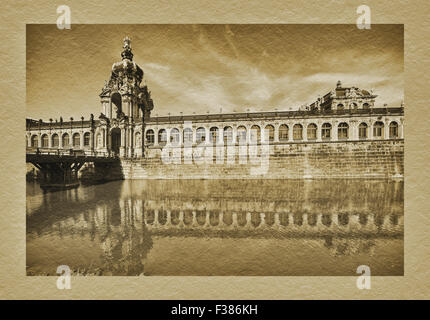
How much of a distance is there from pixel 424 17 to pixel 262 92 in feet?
9.16

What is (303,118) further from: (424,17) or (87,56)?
(87,56)

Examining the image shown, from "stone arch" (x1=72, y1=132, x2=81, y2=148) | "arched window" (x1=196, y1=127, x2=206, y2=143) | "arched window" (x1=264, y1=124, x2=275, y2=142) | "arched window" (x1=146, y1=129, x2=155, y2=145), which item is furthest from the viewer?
"arched window" (x1=146, y1=129, x2=155, y2=145)

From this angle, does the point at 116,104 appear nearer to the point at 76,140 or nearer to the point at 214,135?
the point at 76,140

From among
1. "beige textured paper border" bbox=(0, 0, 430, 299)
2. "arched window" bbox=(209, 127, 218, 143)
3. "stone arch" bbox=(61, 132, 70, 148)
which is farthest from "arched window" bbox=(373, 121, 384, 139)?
"stone arch" bbox=(61, 132, 70, 148)

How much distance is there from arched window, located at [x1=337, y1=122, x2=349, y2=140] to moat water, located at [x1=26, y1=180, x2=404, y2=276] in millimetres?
5541

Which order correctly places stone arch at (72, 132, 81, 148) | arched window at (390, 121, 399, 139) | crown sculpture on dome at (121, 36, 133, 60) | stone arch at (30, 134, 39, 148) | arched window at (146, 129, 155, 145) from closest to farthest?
crown sculpture on dome at (121, 36, 133, 60) → stone arch at (30, 134, 39, 148) → arched window at (390, 121, 399, 139) → stone arch at (72, 132, 81, 148) → arched window at (146, 129, 155, 145)

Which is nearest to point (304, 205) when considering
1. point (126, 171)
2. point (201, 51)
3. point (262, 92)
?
point (262, 92)

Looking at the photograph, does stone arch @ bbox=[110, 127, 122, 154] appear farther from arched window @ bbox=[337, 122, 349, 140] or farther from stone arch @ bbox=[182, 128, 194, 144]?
arched window @ bbox=[337, 122, 349, 140]

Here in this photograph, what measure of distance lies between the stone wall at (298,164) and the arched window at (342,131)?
94cm

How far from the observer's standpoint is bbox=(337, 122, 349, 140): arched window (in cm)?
961

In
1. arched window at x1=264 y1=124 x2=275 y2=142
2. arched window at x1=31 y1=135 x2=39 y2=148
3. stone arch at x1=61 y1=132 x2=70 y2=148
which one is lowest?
arched window at x1=31 y1=135 x2=39 y2=148

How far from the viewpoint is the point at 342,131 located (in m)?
9.85

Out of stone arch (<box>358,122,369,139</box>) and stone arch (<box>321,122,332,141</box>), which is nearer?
stone arch (<box>358,122,369,139</box>)

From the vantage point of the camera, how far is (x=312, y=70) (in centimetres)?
→ 373
